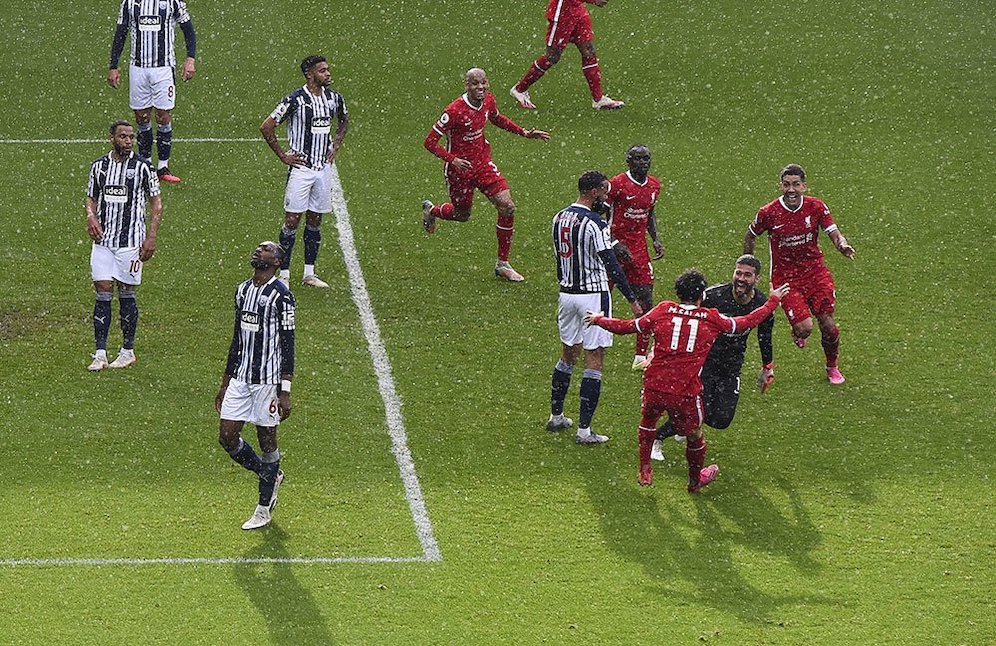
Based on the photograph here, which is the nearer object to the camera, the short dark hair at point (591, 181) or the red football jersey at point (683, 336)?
the red football jersey at point (683, 336)

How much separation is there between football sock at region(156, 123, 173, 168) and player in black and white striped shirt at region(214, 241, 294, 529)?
8.04 meters

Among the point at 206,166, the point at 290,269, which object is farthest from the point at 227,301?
the point at 206,166

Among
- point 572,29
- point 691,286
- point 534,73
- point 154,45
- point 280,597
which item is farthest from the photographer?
point 534,73

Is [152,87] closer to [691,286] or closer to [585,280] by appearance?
[585,280]

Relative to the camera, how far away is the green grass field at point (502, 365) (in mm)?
12414

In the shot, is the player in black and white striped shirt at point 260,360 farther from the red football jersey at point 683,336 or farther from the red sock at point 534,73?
the red sock at point 534,73

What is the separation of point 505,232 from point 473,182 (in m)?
0.68

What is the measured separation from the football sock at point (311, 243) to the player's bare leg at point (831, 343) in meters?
5.40

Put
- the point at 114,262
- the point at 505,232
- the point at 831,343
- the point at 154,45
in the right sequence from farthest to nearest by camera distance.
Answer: the point at 154,45 < the point at 505,232 < the point at 831,343 < the point at 114,262

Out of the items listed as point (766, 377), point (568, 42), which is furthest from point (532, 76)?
point (766, 377)

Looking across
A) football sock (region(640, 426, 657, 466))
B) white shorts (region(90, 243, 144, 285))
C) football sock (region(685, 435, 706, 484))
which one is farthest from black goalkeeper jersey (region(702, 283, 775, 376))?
white shorts (region(90, 243, 144, 285))

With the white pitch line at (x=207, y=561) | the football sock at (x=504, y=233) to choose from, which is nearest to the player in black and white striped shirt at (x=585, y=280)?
the white pitch line at (x=207, y=561)

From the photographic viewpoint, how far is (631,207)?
15883 mm

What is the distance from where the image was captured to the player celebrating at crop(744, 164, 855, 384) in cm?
1574
